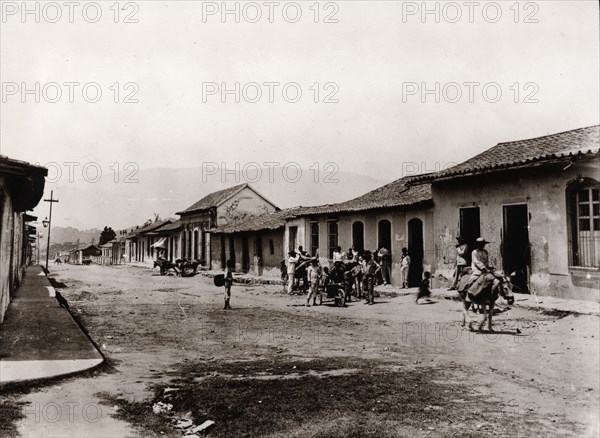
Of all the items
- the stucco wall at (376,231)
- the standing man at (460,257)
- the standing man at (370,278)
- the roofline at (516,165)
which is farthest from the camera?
the stucco wall at (376,231)

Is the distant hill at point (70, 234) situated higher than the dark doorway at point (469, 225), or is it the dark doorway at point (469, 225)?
the distant hill at point (70, 234)

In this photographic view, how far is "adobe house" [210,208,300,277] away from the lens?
2697 cm

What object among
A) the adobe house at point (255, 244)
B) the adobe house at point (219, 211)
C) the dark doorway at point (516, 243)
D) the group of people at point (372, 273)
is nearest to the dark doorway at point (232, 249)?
the adobe house at point (255, 244)

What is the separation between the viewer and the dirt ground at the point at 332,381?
4.86 meters

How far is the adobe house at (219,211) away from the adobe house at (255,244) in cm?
173

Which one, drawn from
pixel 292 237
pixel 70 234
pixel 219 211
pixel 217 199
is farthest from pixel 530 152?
pixel 70 234

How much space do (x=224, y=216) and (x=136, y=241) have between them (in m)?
24.7

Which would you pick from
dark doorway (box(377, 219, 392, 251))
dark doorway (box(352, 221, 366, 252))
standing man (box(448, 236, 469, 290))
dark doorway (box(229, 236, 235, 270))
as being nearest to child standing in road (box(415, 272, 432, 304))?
standing man (box(448, 236, 469, 290))

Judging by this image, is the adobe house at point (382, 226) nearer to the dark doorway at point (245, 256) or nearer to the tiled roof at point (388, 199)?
the tiled roof at point (388, 199)

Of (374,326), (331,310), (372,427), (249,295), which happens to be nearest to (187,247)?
(249,295)

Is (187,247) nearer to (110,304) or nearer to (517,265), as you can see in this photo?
(110,304)

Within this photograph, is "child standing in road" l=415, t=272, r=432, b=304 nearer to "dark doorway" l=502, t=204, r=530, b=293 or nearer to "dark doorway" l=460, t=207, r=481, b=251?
"dark doorway" l=460, t=207, r=481, b=251

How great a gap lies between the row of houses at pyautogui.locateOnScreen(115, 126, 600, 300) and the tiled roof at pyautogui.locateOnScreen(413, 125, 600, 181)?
3cm

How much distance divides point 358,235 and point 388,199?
2.01 m
